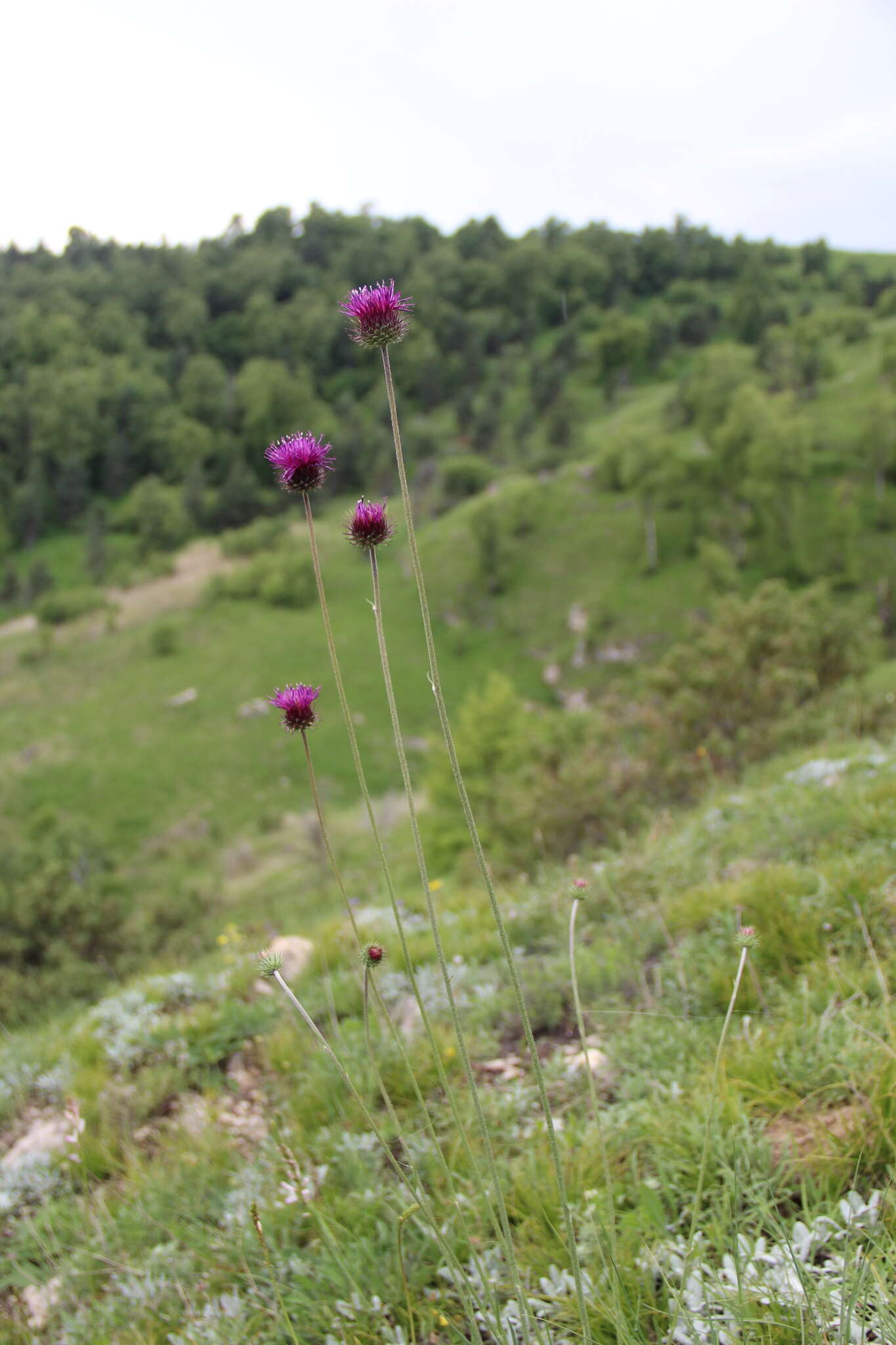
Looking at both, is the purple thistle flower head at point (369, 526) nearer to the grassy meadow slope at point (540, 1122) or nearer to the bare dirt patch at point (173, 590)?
the grassy meadow slope at point (540, 1122)

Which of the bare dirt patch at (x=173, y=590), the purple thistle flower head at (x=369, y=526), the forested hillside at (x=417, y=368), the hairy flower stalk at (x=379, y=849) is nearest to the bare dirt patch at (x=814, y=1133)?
the hairy flower stalk at (x=379, y=849)

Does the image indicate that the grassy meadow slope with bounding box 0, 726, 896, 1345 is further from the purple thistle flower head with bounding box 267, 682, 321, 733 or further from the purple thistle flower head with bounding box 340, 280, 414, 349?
the purple thistle flower head with bounding box 340, 280, 414, 349

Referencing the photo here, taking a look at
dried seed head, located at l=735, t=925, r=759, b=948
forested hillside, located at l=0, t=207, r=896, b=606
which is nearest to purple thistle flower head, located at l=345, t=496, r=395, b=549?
dried seed head, located at l=735, t=925, r=759, b=948

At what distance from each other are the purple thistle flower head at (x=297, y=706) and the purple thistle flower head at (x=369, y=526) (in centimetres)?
40

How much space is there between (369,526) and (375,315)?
0.49m

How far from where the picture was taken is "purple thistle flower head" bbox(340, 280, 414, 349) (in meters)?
1.83

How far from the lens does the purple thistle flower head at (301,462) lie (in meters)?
1.94

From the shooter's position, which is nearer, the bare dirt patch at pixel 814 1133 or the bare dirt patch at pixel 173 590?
the bare dirt patch at pixel 814 1133

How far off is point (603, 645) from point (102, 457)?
297 ft

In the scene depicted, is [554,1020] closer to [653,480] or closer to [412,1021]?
[412,1021]

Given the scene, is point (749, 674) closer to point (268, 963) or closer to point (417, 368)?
point (268, 963)

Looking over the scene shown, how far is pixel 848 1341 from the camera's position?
1.73 m

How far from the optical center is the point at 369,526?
1.90 metres

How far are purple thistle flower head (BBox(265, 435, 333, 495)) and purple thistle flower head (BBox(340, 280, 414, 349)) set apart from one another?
0.27 meters
